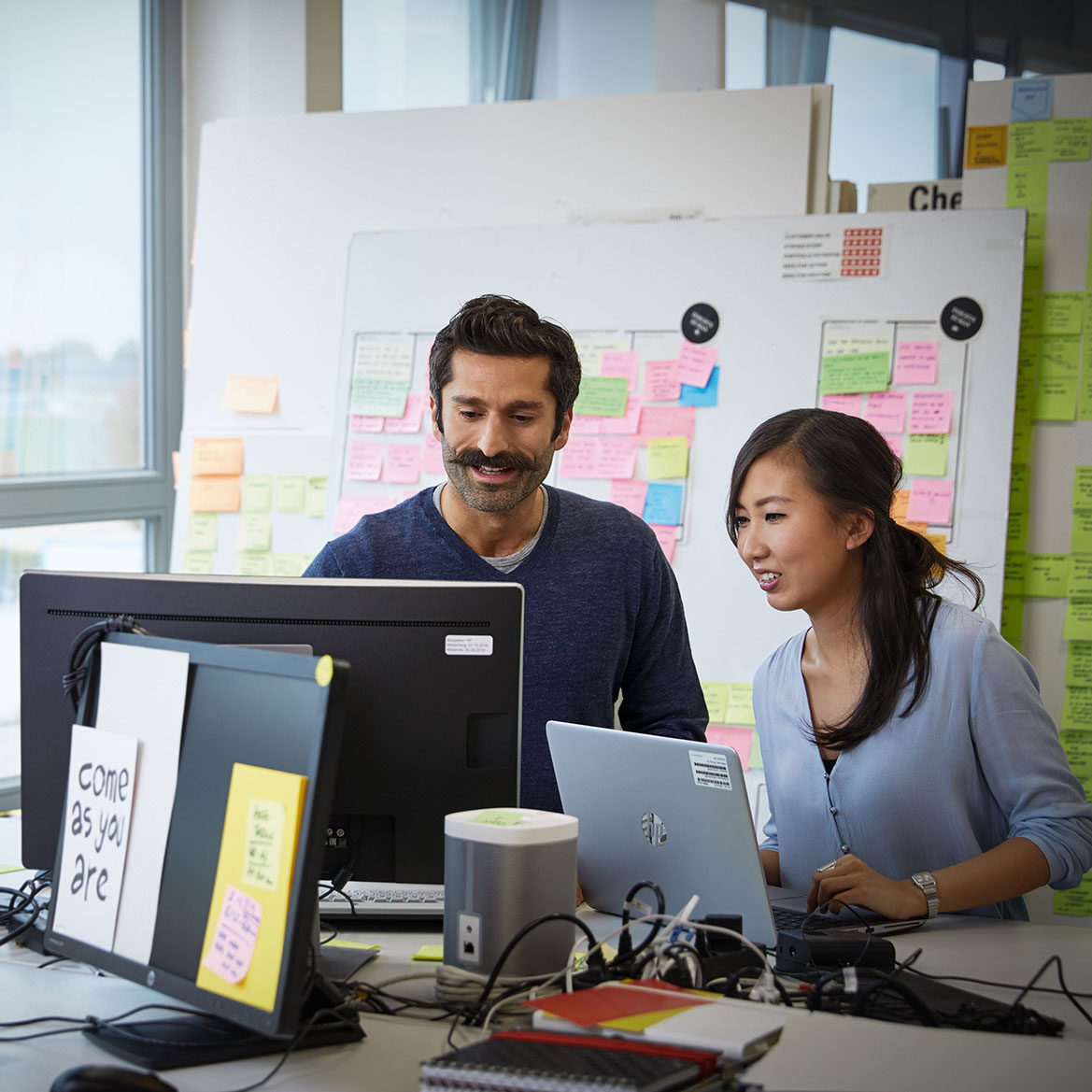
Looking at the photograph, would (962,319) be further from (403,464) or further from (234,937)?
(234,937)

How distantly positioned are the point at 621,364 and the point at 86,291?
5.74 feet

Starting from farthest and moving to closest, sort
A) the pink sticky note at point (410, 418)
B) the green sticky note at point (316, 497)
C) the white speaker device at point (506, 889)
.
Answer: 1. the green sticky note at point (316, 497)
2. the pink sticky note at point (410, 418)
3. the white speaker device at point (506, 889)

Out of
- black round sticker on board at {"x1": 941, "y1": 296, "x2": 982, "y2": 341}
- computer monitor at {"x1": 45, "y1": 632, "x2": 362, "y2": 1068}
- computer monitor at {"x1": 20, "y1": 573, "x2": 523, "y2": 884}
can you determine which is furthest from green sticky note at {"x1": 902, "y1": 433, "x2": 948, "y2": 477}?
computer monitor at {"x1": 45, "y1": 632, "x2": 362, "y2": 1068}

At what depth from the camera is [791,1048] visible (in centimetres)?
91

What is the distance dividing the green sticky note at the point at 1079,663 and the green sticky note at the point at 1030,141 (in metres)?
1.13

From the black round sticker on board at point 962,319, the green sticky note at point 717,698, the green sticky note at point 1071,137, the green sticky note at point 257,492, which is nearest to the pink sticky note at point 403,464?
the green sticky note at point 257,492

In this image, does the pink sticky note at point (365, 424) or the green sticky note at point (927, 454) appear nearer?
the green sticky note at point (927, 454)

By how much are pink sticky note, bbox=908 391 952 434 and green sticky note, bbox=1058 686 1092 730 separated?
664 millimetres

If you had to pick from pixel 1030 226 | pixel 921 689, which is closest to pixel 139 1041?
pixel 921 689

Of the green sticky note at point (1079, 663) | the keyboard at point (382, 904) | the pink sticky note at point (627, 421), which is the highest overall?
the pink sticky note at point (627, 421)

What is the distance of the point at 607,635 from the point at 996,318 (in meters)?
1.36

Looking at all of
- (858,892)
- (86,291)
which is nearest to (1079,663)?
(858,892)

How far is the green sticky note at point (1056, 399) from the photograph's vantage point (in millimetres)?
2670

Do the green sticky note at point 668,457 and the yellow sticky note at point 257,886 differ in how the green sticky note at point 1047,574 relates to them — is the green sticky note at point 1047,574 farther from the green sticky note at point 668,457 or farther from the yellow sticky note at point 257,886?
the yellow sticky note at point 257,886
